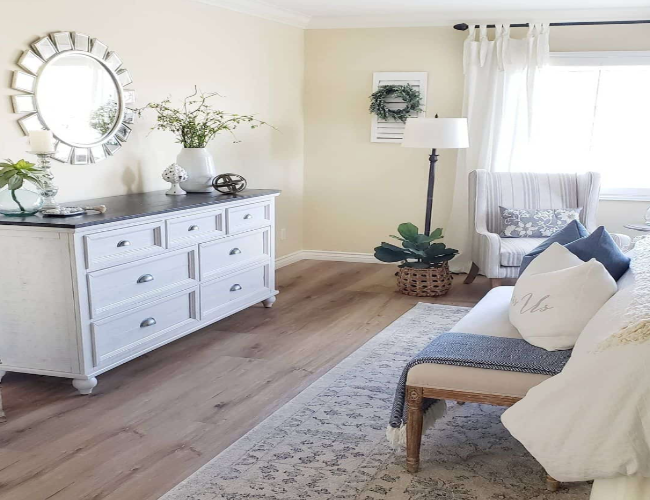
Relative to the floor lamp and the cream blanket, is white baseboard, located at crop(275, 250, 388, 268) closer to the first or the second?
the floor lamp

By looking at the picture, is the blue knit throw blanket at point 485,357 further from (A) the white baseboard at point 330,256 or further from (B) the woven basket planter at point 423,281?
(A) the white baseboard at point 330,256

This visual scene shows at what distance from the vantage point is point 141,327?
3.54 meters

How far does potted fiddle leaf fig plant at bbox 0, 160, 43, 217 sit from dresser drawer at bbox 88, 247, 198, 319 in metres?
0.46

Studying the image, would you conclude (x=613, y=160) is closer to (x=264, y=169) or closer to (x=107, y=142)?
(x=264, y=169)

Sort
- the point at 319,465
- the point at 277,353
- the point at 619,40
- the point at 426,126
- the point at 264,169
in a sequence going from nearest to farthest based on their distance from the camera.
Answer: the point at 319,465
the point at 277,353
the point at 426,126
the point at 619,40
the point at 264,169

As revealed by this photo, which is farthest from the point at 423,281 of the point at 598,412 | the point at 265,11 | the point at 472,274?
the point at 598,412

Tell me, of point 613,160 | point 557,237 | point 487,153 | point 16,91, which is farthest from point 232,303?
point 613,160

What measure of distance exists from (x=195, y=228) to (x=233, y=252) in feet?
1.43

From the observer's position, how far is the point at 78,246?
3.08m

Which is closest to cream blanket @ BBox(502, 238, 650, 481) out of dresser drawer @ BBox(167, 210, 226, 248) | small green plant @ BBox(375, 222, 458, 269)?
dresser drawer @ BBox(167, 210, 226, 248)

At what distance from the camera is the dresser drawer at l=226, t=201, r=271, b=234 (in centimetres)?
423

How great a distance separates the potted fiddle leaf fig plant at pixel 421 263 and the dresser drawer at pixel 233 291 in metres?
1.08

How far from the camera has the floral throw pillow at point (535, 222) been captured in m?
5.08

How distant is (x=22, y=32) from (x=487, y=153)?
3.68 metres
